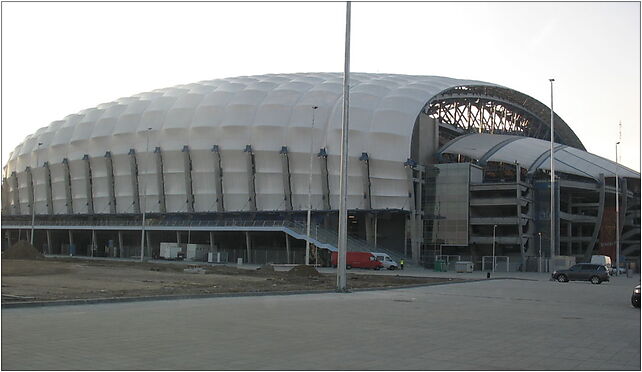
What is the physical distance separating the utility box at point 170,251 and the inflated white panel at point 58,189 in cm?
2631

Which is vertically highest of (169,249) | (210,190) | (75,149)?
(75,149)

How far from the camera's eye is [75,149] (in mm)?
98062

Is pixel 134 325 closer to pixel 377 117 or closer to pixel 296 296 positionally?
pixel 296 296

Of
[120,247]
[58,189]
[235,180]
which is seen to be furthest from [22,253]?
[58,189]

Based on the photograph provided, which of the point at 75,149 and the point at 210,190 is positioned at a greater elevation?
the point at 75,149

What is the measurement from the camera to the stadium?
8362 cm

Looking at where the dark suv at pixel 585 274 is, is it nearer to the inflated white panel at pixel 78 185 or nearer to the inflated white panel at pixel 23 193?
the inflated white panel at pixel 78 185

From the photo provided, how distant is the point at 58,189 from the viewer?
100188 mm

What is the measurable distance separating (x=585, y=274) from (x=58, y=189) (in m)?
76.2

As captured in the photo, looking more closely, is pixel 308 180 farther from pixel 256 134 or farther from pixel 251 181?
pixel 256 134

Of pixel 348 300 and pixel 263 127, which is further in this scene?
pixel 263 127

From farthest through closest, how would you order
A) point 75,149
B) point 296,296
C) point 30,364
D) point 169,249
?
point 75,149, point 169,249, point 296,296, point 30,364

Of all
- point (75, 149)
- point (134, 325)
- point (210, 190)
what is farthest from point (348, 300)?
point (75, 149)

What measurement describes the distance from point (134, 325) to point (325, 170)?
2684 inches
